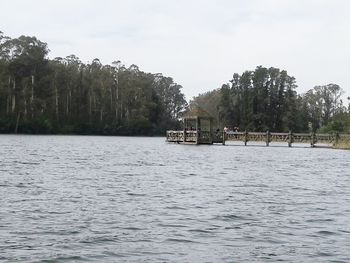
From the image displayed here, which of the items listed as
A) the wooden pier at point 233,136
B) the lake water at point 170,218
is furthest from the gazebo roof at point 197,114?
the lake water at point 170,218

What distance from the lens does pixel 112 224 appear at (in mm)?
14023

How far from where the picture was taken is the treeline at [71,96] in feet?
339

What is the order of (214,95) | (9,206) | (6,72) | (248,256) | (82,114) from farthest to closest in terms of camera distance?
(214,95), (82,114), (6,72), (9,206), (248,256)

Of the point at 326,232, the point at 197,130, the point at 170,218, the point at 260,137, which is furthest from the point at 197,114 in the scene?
the point at 326,232

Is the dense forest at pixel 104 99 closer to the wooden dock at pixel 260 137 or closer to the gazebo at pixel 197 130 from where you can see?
the wooden dock at pixel 260 137

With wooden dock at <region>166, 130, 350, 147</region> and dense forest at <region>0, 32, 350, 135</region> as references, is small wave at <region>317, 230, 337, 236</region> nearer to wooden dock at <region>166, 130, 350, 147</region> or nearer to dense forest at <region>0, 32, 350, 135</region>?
wooden dock at <region>166, 130, 350, 147</region>

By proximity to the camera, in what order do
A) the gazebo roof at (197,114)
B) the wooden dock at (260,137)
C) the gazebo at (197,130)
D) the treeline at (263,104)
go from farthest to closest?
the treeline at (263,104) < the gazebo at (197,130) < the gazebo roof at (197,114) < the wooden dock at (260,137)

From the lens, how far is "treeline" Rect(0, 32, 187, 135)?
103 meters

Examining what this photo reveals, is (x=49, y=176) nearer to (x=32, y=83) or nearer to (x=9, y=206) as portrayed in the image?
(x=9, y=206)

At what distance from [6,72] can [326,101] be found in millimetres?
79909

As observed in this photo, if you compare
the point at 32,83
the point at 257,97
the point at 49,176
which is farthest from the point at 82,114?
the point at 49,176

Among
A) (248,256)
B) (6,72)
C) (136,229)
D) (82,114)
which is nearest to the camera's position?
(248,256)

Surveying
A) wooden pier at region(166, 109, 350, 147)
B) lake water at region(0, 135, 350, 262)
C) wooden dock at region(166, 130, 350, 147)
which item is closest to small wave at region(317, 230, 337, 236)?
lake water at region(0, 135, 350, 262)

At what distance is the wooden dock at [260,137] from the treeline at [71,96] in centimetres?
4028
